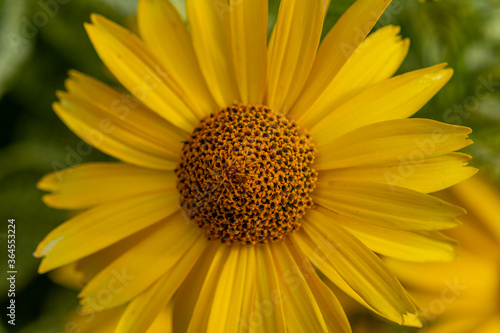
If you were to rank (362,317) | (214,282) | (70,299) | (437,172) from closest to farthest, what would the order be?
(437,172) → (214,282) → (362,317) → (70,299)

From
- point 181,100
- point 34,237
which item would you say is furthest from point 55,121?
point 181,100

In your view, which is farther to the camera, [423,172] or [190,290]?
[190,290]

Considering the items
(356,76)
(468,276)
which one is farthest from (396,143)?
(468,276)

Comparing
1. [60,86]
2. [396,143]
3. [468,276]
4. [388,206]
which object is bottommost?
[468,276]

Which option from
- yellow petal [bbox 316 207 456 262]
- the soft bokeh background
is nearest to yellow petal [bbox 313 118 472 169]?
yellow petal [bbox 316 207 456 262]

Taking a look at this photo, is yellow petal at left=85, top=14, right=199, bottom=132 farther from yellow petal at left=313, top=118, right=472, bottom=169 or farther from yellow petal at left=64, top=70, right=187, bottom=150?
yellow petal at left=313, top=118, right=472, bottom=169

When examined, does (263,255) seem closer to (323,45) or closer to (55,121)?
(323,45)

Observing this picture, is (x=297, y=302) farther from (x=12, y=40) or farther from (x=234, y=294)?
(x=12, y=40)
